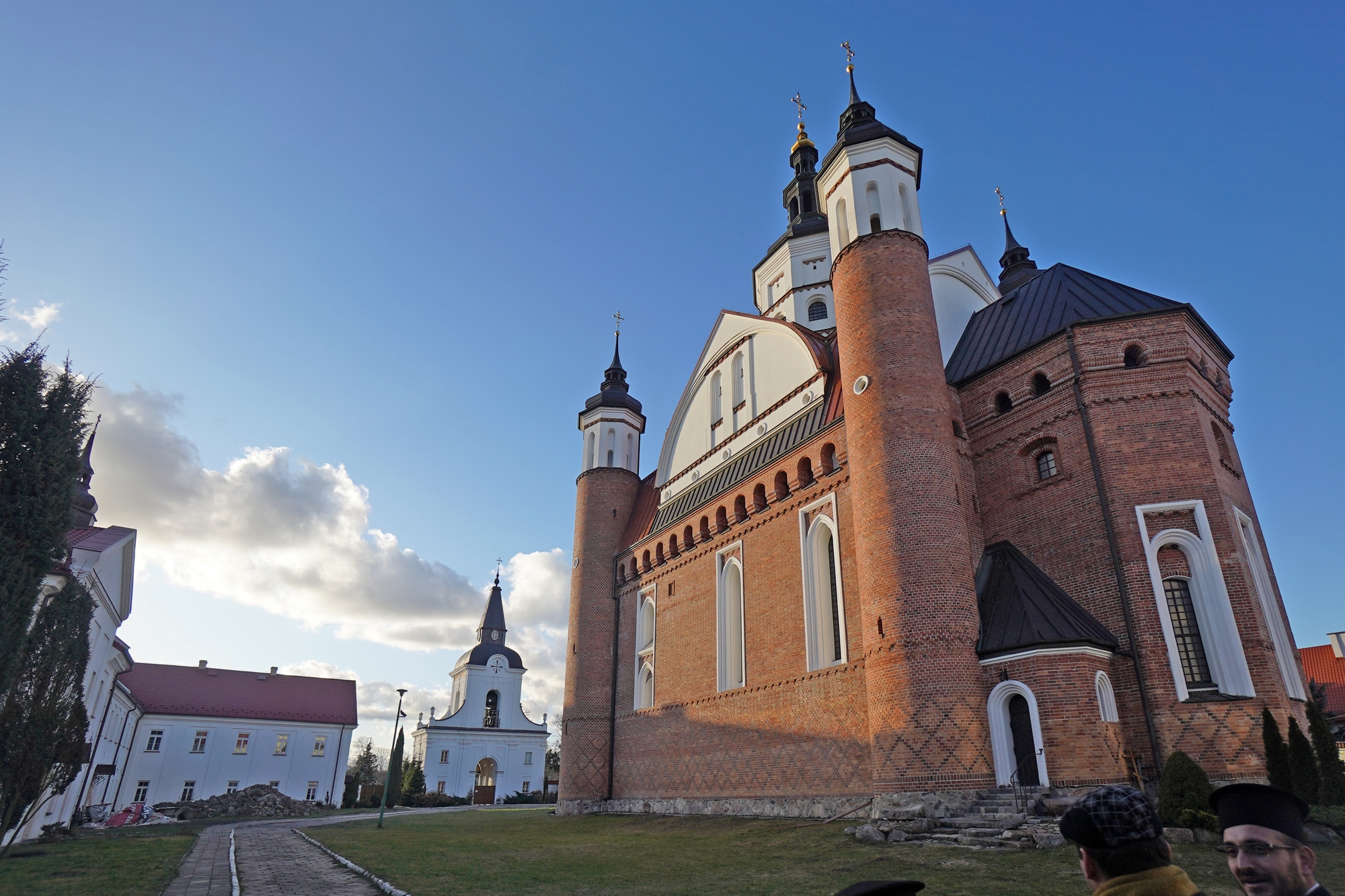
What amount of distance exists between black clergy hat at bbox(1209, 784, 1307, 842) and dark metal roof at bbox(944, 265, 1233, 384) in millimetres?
18383

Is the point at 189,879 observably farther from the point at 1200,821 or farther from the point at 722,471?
the point at 722,471

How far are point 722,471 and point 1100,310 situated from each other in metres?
12.7

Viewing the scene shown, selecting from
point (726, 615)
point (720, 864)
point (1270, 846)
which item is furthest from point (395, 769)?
point (1270, 846)

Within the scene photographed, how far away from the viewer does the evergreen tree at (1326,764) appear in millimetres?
13656

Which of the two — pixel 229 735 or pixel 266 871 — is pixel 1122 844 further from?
pixel 229 735

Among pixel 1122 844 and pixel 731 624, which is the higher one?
pixel 731 624

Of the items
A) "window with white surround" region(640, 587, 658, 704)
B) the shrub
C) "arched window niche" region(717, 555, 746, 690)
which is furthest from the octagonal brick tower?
"window with white surround" region(640, 587, 658, 704)

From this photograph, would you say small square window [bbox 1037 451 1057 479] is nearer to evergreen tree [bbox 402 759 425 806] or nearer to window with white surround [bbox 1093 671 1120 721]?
window with white surround [bbox 1093 671 1120 721]

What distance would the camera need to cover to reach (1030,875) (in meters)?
10.6

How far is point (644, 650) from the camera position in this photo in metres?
29.9

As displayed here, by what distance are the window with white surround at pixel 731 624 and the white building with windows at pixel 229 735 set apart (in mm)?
34389

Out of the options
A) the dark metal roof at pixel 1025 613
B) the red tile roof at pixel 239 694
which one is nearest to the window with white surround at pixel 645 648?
the dark metal roof at pixel 1025 613

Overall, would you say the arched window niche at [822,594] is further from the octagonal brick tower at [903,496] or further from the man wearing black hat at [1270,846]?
the man wearing black hat at [1270,846]

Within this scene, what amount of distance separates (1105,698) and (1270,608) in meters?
5.06
